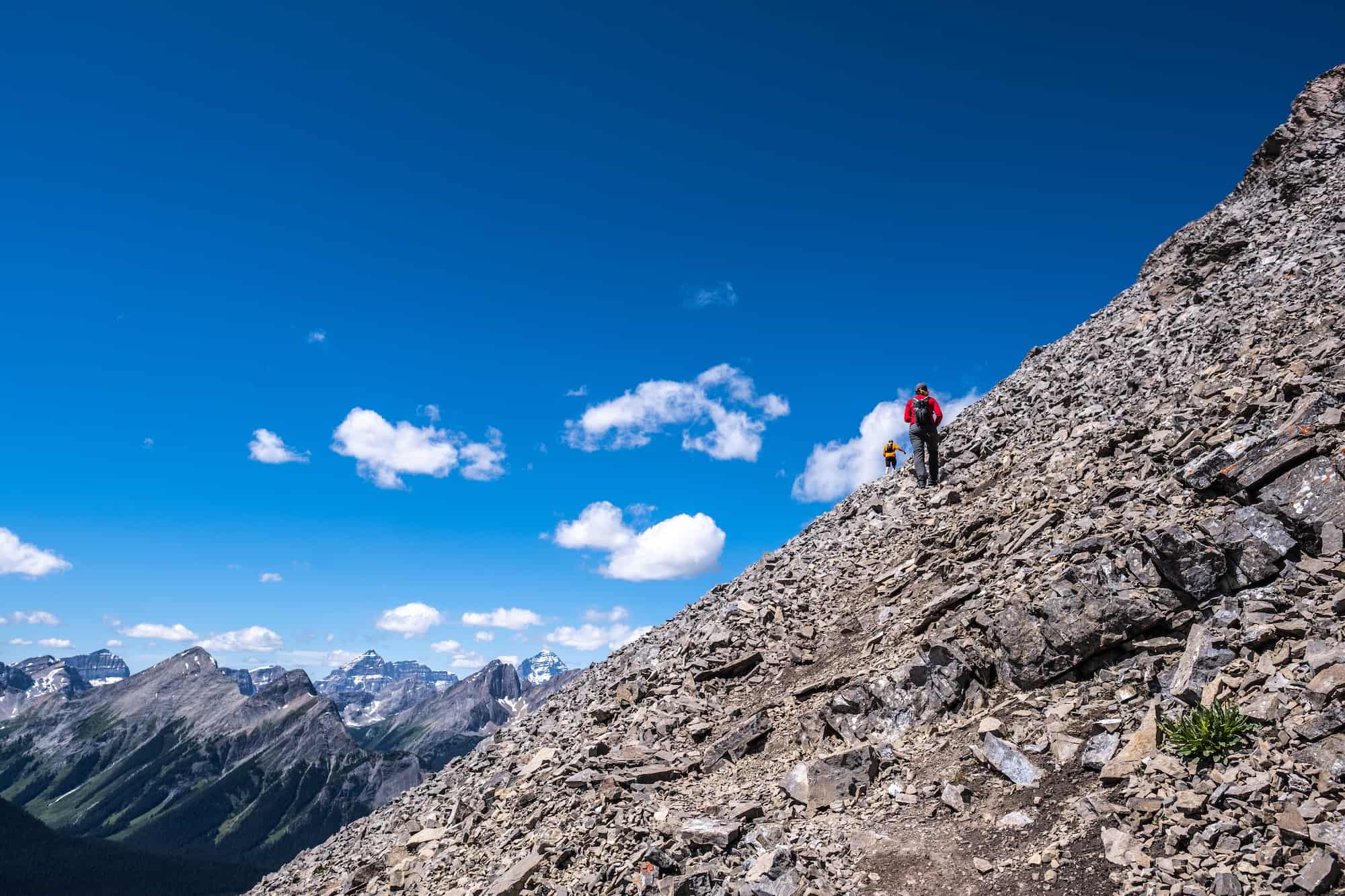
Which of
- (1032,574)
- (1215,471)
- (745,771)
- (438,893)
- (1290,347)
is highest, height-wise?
(1290,347)

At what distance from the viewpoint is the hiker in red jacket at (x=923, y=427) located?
28.1 m

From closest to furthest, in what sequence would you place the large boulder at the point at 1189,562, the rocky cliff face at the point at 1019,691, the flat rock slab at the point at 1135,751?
the rocky cliff face at the point at 1019,691, the flat rock slab at the point at 1135,751, the large boulder at the point at 1189,562

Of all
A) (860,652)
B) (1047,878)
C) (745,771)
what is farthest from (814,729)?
(1047,878)

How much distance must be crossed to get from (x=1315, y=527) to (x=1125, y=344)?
19.9m

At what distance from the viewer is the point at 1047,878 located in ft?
32.7

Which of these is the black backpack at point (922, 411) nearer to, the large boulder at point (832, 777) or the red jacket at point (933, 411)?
the red jacket at point (933, 411)

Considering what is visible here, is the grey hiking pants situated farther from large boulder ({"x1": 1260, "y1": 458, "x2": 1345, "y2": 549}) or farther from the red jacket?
large boulder ({"x1": 1260, "y1": 458, "x2": 1345, "y2": 549})

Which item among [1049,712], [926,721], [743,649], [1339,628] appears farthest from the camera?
[743,649]

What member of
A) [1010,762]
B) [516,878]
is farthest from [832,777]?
[516,878]

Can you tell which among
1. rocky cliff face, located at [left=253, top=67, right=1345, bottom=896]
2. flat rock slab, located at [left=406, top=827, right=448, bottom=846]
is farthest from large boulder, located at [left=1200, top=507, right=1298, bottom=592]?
flat rock slab, located at [left=406, top=827, right=448, bottom=846]

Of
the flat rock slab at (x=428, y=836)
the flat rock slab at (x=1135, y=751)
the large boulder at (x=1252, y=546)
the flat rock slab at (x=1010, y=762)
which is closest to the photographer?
the flat rock slab at (x=1135, y=751)

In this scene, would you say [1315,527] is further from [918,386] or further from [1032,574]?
[918,386]

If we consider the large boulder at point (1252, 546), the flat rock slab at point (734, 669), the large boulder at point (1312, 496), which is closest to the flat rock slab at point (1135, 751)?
the large boulder at point (1252, 546)

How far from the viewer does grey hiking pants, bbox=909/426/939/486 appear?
28.3 m
